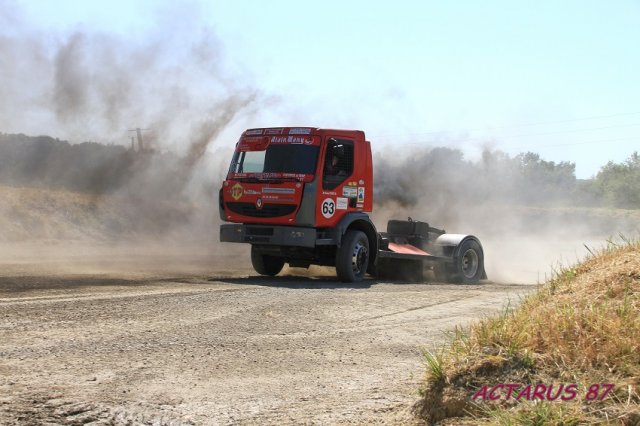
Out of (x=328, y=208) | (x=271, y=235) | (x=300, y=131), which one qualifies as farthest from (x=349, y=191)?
(x=271, y=235)

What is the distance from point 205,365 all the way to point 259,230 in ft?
25.0

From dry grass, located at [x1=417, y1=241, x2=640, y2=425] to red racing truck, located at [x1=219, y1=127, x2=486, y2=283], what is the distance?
8.59 metres

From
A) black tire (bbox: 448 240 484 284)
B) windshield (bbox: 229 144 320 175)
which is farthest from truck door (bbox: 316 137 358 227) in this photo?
black tire (bbox: 448 240 484 284)

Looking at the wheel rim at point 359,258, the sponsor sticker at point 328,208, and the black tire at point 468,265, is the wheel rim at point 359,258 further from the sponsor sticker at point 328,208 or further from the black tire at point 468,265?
the black tire at point 468,265

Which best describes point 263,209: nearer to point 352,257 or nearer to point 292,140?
point 292,140

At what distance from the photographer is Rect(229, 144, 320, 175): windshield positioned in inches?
577

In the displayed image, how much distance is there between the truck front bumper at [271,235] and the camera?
14484 mm

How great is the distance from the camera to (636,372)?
4.83m

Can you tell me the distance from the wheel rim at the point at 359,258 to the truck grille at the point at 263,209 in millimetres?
1635

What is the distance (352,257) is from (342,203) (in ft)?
3.55

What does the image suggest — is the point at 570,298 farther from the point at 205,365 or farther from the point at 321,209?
the point at 321,209

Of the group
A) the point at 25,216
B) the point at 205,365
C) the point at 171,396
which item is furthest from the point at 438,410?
the point at 25,216

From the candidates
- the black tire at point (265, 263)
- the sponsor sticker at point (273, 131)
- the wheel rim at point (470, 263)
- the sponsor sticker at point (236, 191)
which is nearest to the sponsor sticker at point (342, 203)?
the sponsor sticker at point (273, 131)

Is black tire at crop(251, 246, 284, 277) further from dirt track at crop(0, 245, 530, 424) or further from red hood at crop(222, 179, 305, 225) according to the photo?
dirt track at crop(0, 245, 530, 424)
